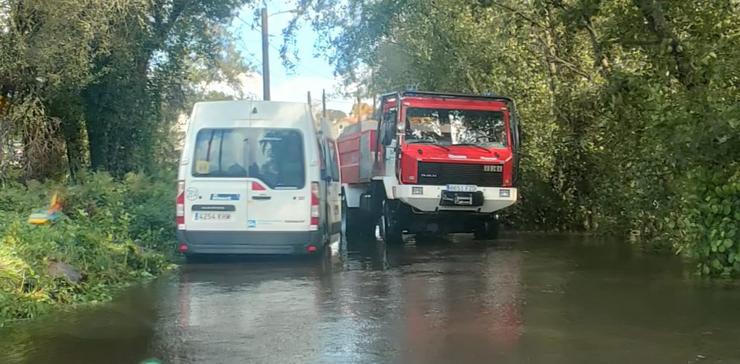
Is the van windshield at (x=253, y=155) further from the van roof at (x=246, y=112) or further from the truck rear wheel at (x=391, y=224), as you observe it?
the truck rear wheel at (x=391, y=224)

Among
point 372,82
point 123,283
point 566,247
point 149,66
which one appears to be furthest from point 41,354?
point 372,82

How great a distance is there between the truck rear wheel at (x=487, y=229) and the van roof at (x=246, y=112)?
19.0 ft

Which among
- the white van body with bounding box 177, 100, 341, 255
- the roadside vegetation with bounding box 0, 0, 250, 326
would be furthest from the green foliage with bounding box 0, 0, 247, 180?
the white van body with bounding box 177, 100, 341, 255

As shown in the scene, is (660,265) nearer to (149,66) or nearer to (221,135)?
(221,135)

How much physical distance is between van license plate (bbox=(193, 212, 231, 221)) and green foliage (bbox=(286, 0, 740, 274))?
506 centimetres

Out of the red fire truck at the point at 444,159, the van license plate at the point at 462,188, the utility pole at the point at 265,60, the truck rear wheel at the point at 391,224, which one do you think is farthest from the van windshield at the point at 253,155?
the utility pole at the point at 265,60

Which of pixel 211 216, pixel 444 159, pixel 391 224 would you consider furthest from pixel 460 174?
pixel 211 216

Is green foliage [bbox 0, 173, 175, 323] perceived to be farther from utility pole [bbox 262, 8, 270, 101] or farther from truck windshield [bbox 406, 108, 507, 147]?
utility pole [bbox 262, 8, 270, 101]

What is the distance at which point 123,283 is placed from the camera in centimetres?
1016

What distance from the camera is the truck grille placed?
49.2ft

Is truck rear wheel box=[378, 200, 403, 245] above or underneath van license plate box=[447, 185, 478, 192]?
underneath

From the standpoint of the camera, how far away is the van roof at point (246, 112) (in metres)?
12.0

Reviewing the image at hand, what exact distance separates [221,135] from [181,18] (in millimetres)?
10425

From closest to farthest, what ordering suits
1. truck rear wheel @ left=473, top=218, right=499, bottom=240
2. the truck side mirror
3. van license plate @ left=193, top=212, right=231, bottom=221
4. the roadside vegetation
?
the roadside vegetation < van license plate @ left=193, top=212, right=231, bottom=221 < the truck side mirror < truck rear wheel @ left=473, top=218, right=499, bottom=240
